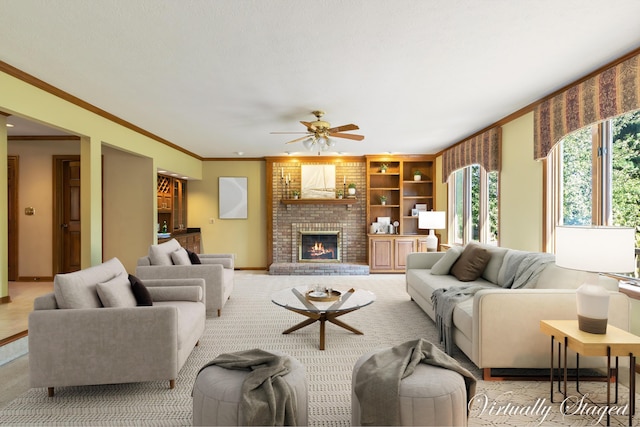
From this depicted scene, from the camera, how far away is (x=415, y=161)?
25.1ft

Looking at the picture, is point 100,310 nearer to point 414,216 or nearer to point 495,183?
point 495,183

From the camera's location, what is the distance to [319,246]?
25.3 ft

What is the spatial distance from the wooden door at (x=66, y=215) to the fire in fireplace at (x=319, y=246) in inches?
163

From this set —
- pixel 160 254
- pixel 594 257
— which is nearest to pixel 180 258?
pixel 160 254

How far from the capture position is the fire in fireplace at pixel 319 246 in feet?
25.1

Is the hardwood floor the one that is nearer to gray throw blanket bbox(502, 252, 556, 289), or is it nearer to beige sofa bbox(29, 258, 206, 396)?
beige sofa bbox(29, 258, 206, 396)

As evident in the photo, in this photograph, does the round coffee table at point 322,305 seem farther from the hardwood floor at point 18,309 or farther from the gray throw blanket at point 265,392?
the hardwood floor at point 18,309

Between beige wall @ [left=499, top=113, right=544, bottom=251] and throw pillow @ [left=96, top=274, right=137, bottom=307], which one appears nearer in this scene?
throw pillow @ [left=96, top=274, right=137, bottom=307]

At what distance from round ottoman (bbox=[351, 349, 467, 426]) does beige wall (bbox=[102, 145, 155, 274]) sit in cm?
503

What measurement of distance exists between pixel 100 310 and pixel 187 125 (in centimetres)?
320

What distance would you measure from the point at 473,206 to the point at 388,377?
486 centimetres

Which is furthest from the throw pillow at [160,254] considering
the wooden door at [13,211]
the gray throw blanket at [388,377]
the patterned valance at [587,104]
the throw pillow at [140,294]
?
the patterned valance at [587,104]

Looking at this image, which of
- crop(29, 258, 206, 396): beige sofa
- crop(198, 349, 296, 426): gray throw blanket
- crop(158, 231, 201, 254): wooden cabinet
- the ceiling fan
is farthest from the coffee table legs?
crop(158, 231, 201, 254): wooden cabinet

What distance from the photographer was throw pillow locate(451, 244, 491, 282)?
13.5 feet
